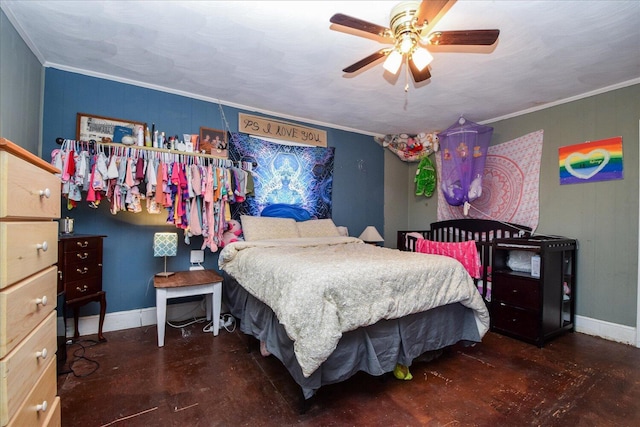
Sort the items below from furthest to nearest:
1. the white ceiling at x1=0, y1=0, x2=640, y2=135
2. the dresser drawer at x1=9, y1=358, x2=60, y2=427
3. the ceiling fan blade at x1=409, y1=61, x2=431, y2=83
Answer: the ceiling fan blade at x1=409, y1=61, x2=431, y2=83 < the white ceiling at x1=0, y1=0, x2=640, y2=135 < the dresser drawer at x1=9, y1=358, x2=60, y2=427

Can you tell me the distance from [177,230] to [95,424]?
180 centimetres

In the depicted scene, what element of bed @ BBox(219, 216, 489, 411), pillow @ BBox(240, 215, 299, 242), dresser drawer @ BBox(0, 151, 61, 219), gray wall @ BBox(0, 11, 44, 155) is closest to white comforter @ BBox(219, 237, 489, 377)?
bed @ BBox(219, 216, 489, 411)

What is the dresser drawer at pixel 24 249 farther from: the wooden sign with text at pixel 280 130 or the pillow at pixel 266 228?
the wooden sign with text at pixel 280 130

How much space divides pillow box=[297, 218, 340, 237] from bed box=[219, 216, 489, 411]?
914 mm

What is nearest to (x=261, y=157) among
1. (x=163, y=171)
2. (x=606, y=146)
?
(x=163, y=171)

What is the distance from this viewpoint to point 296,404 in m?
1.67

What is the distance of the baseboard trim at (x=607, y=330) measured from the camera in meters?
2.57

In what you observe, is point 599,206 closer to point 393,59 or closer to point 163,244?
point 393,59

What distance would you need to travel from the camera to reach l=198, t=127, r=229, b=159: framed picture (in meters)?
3.12

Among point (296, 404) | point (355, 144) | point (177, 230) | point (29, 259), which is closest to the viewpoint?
point (29, 259)

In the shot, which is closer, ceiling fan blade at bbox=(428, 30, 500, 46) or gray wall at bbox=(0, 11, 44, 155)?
ceiling fan blade at bbox=(428, 30, 500, 46)

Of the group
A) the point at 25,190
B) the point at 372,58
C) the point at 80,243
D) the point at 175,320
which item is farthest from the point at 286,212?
the point at 25,190

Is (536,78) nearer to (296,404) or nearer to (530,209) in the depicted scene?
(530,209)

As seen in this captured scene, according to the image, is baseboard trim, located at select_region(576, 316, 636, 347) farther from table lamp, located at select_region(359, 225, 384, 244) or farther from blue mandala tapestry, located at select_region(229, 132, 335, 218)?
blue mandala tapestry, located at select_region(229, 132, 335, 218)
